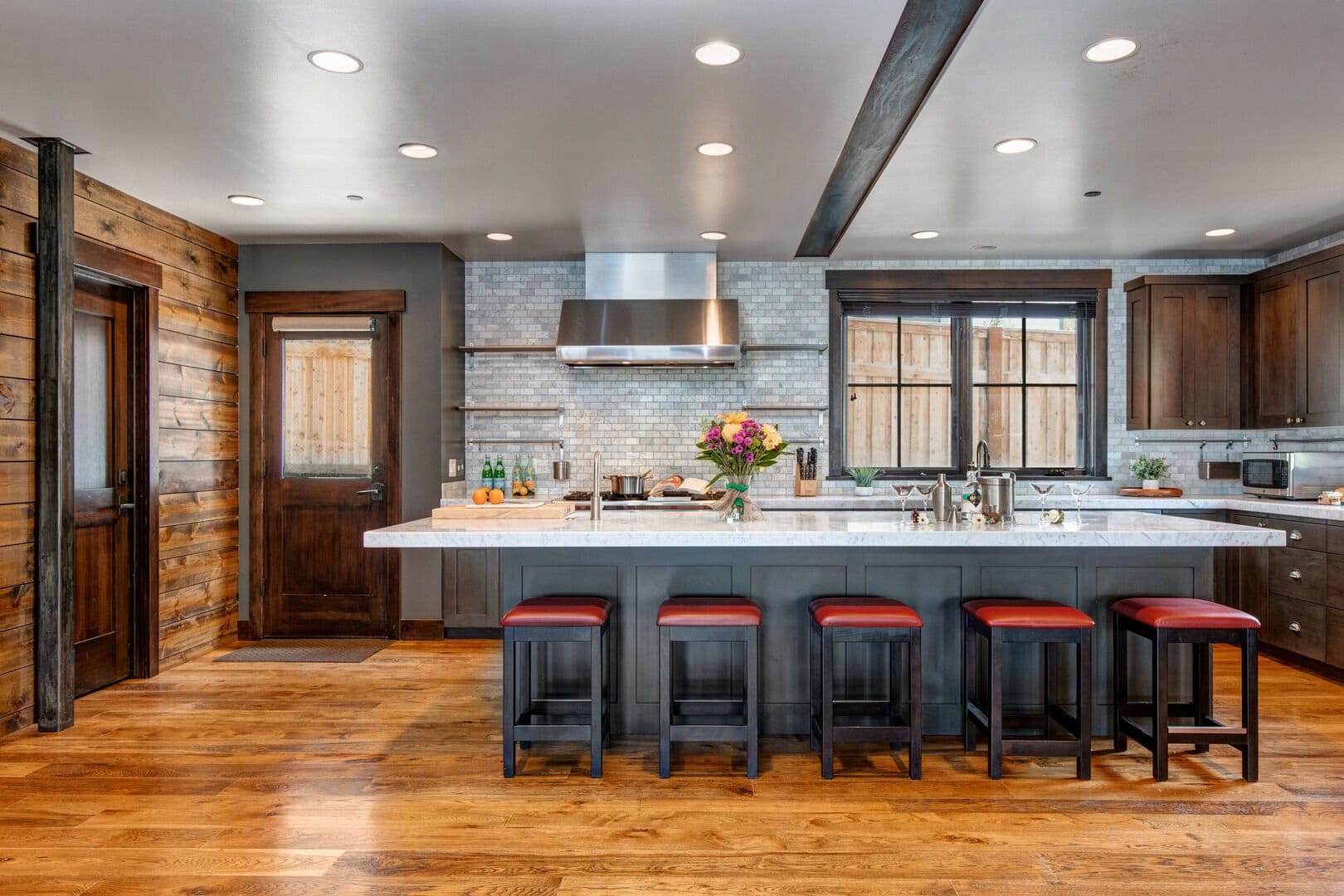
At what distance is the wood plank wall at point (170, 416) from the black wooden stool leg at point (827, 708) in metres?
3.50

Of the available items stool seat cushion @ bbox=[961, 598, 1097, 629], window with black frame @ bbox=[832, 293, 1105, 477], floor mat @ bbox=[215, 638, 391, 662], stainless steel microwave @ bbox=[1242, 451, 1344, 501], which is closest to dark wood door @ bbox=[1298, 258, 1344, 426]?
stainless steel microwave @ bbox=[1242, 451, 1344, 501]

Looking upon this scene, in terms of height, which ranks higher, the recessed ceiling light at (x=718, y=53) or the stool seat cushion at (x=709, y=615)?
the recessed ceiling light at (x=718, y=53)

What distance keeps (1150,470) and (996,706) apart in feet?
12.0

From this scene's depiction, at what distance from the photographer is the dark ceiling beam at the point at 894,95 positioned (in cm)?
261

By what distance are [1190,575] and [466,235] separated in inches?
173

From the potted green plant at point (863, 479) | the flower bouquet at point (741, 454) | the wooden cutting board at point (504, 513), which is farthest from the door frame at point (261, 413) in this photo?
the potted green plant at point (863, 479)

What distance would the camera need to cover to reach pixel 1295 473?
497 centimetres

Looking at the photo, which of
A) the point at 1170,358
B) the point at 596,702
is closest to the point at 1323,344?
the point at 1170,358

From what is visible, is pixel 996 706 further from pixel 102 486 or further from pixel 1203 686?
pixel 102 486

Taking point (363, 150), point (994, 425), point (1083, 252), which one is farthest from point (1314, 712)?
point (363, 150)

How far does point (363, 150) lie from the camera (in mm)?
3742

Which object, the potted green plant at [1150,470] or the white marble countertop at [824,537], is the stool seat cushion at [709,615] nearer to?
the white marble countertop at [824,537]

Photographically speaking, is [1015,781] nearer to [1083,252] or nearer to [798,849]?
[798,849]

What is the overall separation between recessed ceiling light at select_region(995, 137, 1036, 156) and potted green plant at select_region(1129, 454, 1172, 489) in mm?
3091
